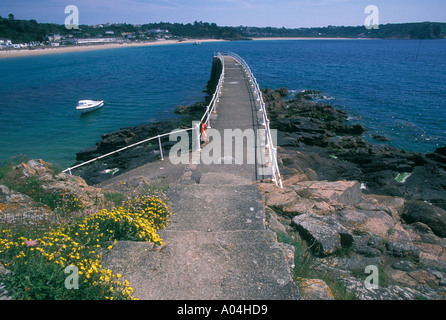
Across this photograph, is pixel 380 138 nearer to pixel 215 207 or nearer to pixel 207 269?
pixel 215 207

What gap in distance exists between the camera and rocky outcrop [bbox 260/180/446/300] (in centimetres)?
517

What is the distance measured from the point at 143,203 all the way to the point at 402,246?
5.80 metres

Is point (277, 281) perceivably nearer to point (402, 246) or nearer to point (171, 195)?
point (171, 195)

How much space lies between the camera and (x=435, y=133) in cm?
2238

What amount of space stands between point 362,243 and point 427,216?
4172 mm

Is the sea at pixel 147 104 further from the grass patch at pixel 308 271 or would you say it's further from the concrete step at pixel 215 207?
the grass patch at pixel 308 271

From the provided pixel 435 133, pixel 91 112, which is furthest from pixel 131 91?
pixel 435 133

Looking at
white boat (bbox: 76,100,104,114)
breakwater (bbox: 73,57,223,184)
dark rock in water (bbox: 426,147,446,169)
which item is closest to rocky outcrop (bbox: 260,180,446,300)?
dark rock in water (bbox: 426,147,446,169)

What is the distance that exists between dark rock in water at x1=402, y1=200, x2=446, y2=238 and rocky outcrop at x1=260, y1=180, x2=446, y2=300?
0.18 feet

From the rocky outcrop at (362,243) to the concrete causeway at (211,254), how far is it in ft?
1.76

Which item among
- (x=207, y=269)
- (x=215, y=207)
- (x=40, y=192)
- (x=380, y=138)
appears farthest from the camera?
(x=380, y=138)

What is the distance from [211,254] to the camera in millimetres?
4305

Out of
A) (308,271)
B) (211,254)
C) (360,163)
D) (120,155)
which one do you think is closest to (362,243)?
(308,271)
